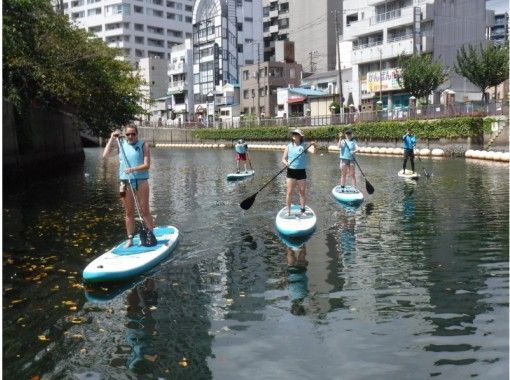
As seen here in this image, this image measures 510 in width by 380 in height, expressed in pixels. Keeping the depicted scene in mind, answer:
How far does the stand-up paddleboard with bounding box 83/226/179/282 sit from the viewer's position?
9045 mm

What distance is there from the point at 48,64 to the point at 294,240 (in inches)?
646

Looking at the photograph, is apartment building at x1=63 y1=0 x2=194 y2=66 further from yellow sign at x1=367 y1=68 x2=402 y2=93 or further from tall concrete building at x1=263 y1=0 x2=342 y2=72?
yellow sign at x1=367 y1=68 x2=402 y2=93

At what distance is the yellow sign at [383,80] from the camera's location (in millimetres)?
59688

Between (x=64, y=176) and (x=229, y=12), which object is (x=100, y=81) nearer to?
(x=64, y=176)

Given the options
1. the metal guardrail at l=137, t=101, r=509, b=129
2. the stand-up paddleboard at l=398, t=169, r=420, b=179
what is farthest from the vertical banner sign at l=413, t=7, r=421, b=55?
the stand-up paddleboard at l=398, t=169, r=420, b=179

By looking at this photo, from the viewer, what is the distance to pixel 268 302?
819cm

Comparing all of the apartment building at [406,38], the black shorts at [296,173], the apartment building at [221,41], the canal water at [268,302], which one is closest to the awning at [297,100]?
the apartment building at [406,38]

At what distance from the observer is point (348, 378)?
5.77 meters

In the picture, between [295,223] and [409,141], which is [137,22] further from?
[295,223]

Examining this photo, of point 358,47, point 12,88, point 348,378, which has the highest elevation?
point 358,47

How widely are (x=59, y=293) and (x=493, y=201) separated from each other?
14.3 m

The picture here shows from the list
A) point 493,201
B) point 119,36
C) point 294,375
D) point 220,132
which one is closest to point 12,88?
point 493,201

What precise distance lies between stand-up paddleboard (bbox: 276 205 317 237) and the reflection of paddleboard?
3.0 inches

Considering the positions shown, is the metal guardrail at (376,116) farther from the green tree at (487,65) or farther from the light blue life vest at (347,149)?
the light blue life vest at (347,149)
